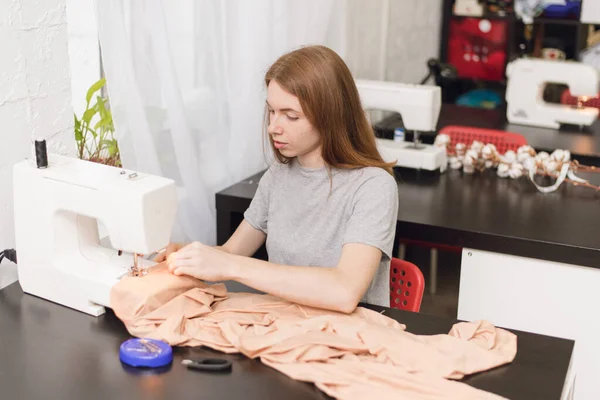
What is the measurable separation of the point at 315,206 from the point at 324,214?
31 millimetres

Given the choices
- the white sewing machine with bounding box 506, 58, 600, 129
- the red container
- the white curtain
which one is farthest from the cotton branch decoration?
the red container

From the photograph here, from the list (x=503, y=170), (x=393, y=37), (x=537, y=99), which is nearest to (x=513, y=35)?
(x=393, y=37)

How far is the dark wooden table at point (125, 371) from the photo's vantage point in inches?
55.0

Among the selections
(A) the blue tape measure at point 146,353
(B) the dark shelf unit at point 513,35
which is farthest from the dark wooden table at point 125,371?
(B) the dark shelf unit at point 513,35

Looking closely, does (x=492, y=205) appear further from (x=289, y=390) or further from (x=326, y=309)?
(x=289, y=390)

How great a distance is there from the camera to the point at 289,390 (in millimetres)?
1408

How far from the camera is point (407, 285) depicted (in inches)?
82.0

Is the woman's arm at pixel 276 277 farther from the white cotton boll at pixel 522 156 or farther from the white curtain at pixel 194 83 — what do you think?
the white cotton boll at pixel 522 156

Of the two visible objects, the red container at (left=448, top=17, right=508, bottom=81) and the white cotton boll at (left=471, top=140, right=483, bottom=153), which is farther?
the red container at (left=448, top=17, right=508, bottom=81)

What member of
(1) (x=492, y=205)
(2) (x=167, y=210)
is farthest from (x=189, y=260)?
(1) (x=492, y=205)

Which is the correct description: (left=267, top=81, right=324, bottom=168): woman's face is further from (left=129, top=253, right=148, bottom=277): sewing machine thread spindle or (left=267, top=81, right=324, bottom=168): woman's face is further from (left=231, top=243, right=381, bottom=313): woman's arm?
(left=129, top=253, right=148, bottom=277): sewing machine thread spindle

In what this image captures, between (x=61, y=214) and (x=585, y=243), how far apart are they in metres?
1.31

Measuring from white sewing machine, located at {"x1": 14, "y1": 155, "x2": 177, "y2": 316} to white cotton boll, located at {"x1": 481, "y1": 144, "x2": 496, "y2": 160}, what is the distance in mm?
1484

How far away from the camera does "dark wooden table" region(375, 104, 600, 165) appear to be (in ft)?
9.92
